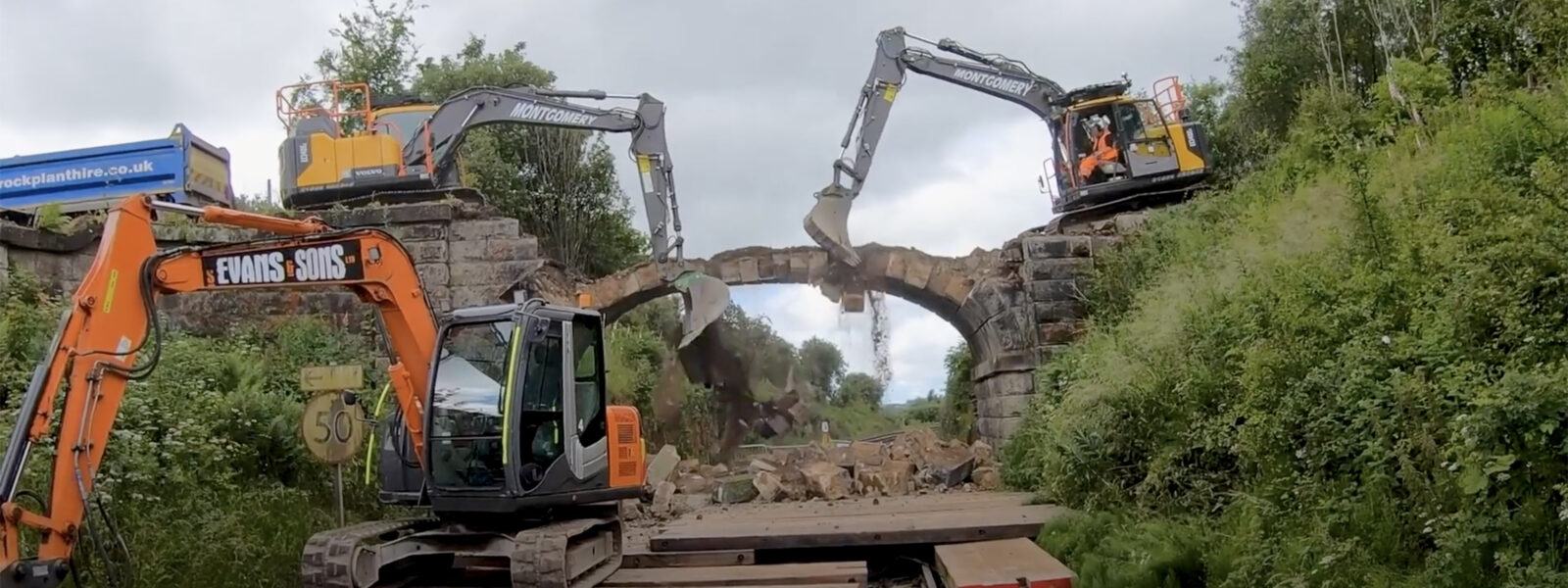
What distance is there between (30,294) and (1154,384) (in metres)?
10.5

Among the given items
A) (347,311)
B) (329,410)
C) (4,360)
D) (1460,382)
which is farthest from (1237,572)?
(347,311)

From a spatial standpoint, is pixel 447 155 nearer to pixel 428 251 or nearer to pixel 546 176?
pixel 428 251

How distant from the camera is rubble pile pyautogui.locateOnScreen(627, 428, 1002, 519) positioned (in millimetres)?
12273

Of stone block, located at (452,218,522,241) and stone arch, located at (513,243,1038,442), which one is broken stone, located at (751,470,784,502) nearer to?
stone arch, located at (513,243,1038,442)

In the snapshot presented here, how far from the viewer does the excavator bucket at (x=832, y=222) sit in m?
13.1

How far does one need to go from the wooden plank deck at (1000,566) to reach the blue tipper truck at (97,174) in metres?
10.5

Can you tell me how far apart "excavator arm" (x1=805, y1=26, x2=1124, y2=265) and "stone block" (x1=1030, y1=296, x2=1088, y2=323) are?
2254 mm

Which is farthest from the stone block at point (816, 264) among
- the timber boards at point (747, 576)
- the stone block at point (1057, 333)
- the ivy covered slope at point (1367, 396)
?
the timber boards at point (747, 576)

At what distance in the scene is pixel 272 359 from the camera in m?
11.0

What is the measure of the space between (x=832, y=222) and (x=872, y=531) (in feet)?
19.7

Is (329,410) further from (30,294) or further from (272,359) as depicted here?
(30,294)

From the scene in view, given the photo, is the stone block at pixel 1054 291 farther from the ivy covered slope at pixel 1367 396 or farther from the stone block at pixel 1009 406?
the ivy covered slope at pixel 1367 396

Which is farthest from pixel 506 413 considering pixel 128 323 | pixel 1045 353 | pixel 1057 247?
pixel 1057 247

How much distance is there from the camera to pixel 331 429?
714 cm
